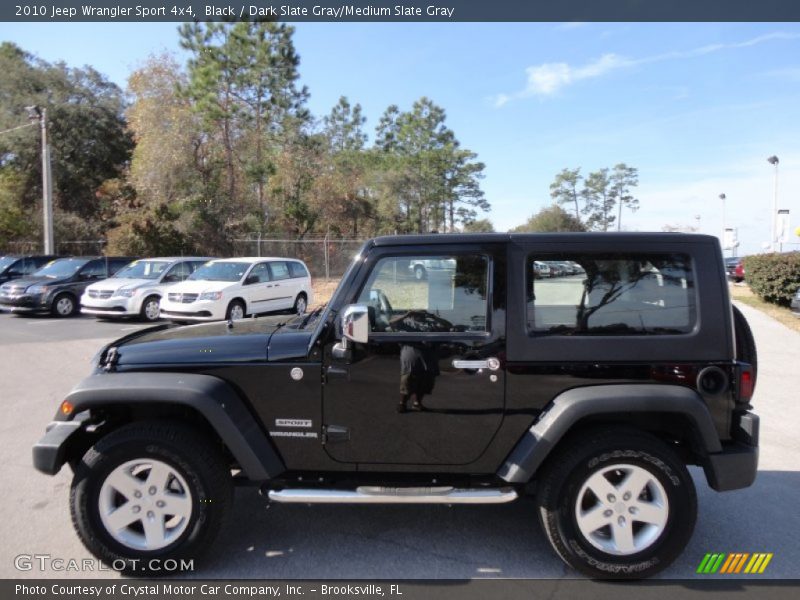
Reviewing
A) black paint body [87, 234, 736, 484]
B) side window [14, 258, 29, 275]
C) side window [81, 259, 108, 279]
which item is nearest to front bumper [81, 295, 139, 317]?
side window [81, 259, 108, 279]

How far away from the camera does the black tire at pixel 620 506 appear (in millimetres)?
3012

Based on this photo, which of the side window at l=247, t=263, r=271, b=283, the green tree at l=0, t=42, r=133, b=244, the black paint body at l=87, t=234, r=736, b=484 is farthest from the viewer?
the green tree at l=0, t=42, r=133, b=244

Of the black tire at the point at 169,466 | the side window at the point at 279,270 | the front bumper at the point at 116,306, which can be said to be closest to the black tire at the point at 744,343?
the black tire at the point at 169,466

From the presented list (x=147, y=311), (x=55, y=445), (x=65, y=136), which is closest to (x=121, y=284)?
(x=147, y=311)

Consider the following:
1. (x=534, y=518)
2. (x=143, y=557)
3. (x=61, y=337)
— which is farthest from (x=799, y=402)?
(x=61, y=337)

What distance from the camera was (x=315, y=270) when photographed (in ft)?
92.4

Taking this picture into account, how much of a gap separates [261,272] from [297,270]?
1.53 metres

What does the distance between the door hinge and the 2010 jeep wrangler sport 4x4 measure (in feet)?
0.04

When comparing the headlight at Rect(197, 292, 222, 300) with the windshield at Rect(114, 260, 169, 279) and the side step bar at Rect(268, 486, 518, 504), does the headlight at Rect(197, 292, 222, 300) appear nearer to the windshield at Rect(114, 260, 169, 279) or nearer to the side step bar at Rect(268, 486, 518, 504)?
the windshield at Rect(114, 260, 169, 279)

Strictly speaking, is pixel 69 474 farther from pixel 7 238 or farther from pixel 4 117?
pixel 4 117

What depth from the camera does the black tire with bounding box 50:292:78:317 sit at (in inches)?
589

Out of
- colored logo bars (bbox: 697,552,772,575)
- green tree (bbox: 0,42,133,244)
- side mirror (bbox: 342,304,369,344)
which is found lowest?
colored logo bars (bbox: 697,552,772,575)

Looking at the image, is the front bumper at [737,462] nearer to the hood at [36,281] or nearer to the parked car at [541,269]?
the parked car at [541,269]

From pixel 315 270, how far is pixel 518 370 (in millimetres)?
25611
